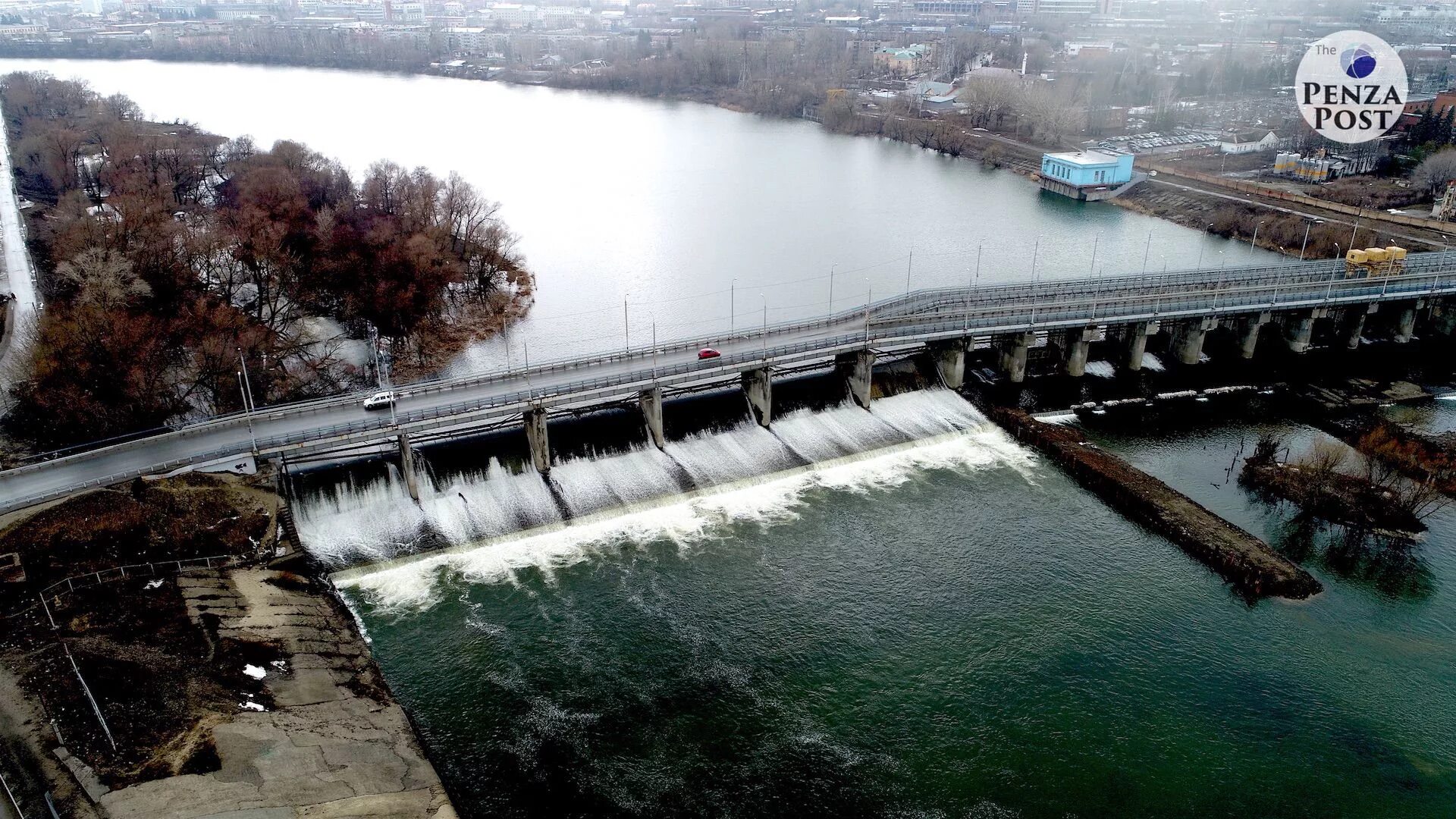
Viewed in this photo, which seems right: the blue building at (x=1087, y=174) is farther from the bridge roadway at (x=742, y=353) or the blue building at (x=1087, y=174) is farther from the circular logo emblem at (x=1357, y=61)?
the bridge roadway at (x=742, y=353)

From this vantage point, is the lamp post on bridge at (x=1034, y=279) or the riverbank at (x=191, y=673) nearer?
the riverbank at (x=191, y=673)

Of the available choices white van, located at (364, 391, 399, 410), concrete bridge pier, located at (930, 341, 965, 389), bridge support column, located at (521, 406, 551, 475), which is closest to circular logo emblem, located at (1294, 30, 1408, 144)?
concrete bridge pier, located at (930, 341, 965, 389)

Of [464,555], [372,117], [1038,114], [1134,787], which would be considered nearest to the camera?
[1134,787]

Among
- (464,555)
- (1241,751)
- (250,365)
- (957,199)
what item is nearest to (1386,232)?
(957,199)

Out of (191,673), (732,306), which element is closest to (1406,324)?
(732,306)

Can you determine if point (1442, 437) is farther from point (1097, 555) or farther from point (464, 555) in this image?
point (464, 555)

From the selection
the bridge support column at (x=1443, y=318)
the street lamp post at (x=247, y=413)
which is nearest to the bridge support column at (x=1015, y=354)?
the bridge support column at (x=1443, y=318)

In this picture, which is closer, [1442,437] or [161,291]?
[1442,437]

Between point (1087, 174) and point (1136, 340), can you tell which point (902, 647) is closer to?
point (1136, 340)
